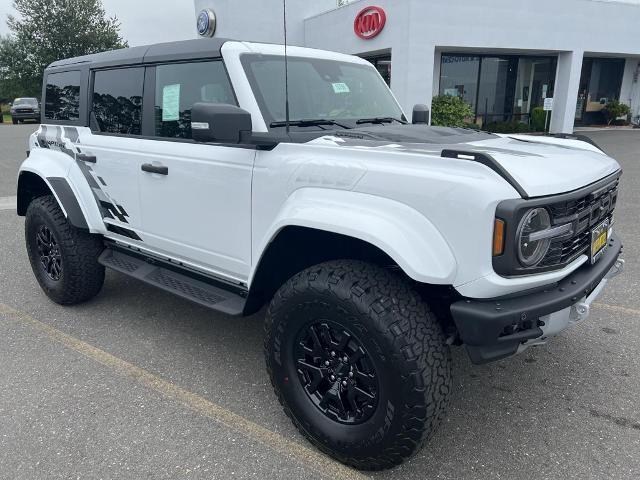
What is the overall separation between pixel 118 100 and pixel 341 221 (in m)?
2.26

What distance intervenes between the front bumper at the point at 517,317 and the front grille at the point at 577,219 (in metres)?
0.13

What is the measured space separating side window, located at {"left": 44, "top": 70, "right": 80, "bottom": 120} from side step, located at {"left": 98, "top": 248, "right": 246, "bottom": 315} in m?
1.14

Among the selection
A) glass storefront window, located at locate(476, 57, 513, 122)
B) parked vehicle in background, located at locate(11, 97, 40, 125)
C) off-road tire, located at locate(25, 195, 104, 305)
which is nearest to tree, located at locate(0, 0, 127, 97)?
parked vehicle in background, located at locate(11, 97, 40, 125)

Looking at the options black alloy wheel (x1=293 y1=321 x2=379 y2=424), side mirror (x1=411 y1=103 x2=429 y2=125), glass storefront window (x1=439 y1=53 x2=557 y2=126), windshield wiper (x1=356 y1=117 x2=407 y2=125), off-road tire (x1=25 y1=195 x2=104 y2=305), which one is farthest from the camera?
glass storefront window (x1=439 y1=53 x2=557 y2=126)

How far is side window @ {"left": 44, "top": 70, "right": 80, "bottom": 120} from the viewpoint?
398 centimetres

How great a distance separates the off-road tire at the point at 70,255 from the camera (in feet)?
12.6

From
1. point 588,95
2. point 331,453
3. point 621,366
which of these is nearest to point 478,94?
point 588,95

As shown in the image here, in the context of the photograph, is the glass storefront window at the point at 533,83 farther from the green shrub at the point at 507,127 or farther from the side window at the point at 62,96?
the side window at the point at 62,96

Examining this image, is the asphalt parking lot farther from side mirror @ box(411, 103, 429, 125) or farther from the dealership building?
the dealership building

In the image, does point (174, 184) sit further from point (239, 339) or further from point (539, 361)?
point (539, 361)

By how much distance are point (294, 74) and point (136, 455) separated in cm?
224

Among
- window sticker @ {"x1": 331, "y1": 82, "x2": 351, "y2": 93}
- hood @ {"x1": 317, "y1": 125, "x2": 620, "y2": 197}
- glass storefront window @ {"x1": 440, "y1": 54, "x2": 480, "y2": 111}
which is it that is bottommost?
hood @ {"x1": 317, "y1": 125, "x2": 620, "y2": 197}

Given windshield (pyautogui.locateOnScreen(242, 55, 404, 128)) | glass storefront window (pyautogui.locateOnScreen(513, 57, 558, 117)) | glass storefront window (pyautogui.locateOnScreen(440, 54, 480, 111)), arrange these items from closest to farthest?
1. windshield (pyautogui.locateOnScreen(242, 55, 404, 128))
2. glass storefront window (pyautogui.locateOnScreen(440, 54, 480, 111))
3. glass storefront window (pyautogui.locateOnScreen(513, 57, 558, 117))

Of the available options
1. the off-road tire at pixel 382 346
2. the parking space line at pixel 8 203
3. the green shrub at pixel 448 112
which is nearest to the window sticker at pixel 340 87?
the off-road tire at pixel 382 346
